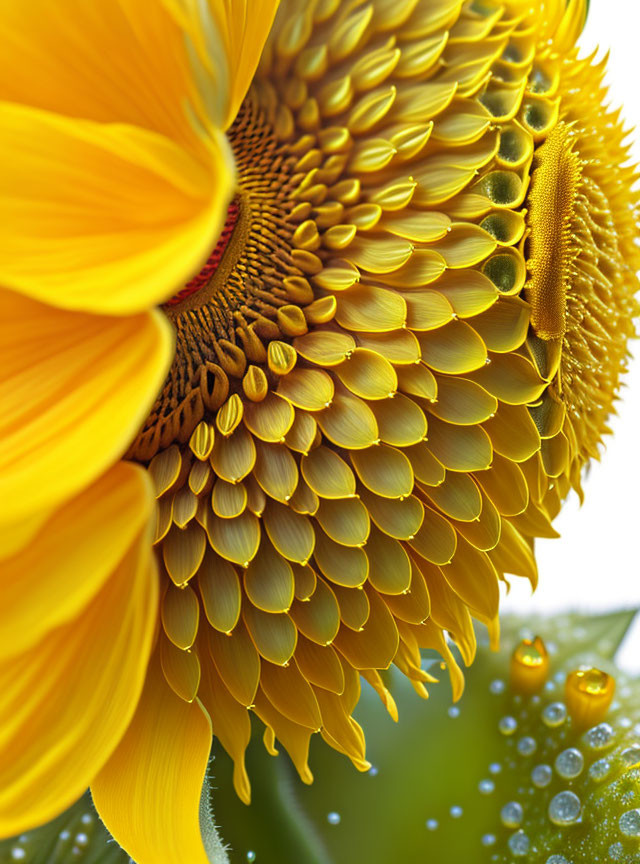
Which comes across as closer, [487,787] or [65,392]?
[65,392]

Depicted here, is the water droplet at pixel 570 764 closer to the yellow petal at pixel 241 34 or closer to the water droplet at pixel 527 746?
the water droplet at pixel 527 746

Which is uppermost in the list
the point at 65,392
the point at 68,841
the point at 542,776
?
the point at 65,392

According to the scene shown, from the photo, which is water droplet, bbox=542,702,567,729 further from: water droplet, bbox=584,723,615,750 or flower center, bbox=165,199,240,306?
flower center, bbox=165,199,240,306

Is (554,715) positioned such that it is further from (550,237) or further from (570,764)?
(550,237)

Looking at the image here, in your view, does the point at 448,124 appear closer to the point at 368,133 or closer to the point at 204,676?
the point at 368,133

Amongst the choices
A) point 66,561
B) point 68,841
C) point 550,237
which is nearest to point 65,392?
point 66,561

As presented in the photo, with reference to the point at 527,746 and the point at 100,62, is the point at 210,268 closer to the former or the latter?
the point at 100,62

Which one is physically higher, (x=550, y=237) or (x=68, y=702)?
(x=550, y=237)

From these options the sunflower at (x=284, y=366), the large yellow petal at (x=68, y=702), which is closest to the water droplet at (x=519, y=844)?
the sunflower at (x=284, y=366)
